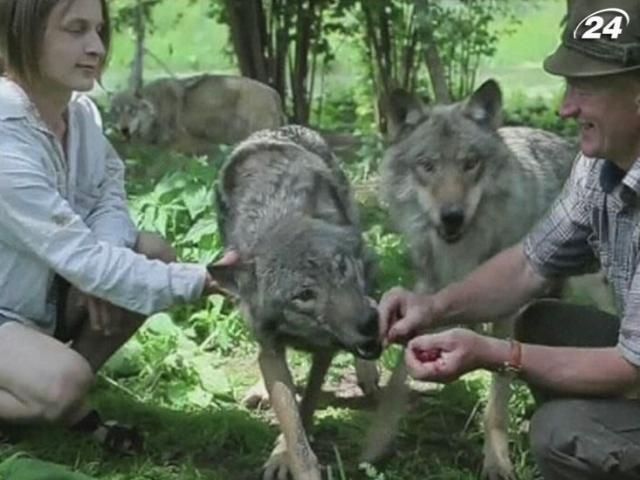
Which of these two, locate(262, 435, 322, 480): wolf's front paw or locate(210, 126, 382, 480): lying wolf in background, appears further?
locate(262, 435, 322, 480): wolf's front paw

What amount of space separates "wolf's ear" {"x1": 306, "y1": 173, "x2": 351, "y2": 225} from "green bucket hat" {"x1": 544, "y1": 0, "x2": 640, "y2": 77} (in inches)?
56.5

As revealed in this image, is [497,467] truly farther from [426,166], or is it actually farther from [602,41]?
[602,41]

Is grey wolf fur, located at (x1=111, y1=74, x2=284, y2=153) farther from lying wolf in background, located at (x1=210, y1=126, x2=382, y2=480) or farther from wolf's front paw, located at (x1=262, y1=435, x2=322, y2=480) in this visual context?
wolf's front paw, located at (x1=262, y1=435, x2=322, y2=480)

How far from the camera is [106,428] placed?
5129mm

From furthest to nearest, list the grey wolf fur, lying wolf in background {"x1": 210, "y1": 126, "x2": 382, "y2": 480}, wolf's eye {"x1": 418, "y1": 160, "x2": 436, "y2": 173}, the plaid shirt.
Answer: the grey wolf fur, wolf's eye {"x1": 418, "y1": 160, "x2": 436, "y2": 173}, lying wolf in background {"x1": 210, "y1": 126, "x2": 382, "y2": 480}, the plaid shirt

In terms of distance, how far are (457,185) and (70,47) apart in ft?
5.18

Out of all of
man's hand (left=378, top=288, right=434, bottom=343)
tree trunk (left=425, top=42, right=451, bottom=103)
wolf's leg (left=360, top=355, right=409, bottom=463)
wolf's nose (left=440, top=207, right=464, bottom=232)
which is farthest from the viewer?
tree trunk (left=425, top=42, right=451, bottom=103)

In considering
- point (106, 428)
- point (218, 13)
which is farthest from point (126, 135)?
point (106, 428)

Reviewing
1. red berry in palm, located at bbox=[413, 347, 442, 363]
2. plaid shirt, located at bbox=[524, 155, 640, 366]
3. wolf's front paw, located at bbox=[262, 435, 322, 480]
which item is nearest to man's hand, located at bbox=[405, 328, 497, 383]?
red berry in palm, located at bbox=[413, 347, 442, 363]

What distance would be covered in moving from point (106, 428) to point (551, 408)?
72.8 inches

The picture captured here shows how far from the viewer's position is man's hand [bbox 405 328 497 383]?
381 cm

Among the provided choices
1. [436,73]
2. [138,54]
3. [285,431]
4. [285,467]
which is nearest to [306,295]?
[285,431]

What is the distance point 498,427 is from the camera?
5086 millimetres

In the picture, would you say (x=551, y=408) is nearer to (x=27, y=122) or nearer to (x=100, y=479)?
→ (x=100, y=479)
